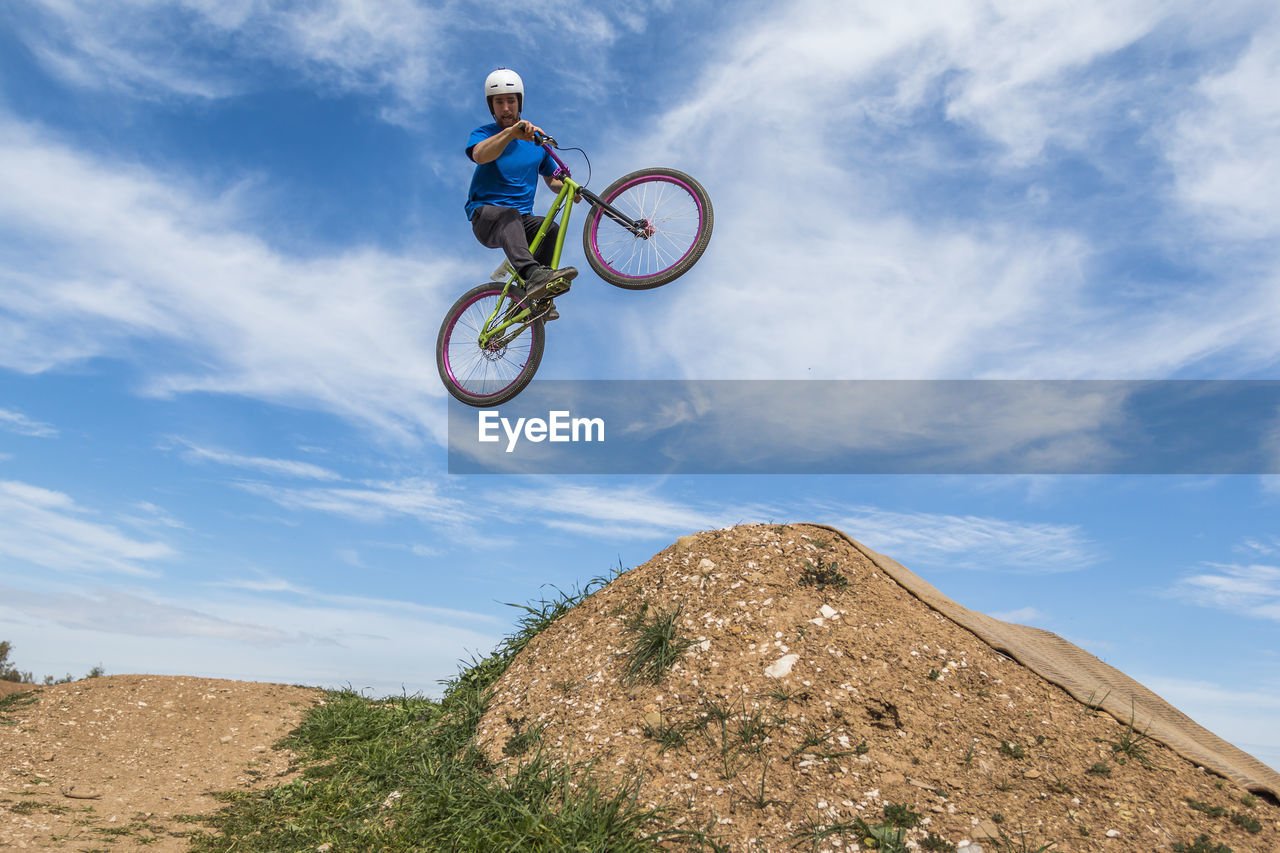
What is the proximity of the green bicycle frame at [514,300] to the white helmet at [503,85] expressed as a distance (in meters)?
0.94

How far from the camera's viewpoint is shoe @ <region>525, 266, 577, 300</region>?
7.47m

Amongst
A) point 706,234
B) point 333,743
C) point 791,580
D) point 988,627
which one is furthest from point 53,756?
point 988,627

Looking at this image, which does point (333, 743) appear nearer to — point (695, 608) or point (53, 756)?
point (53, 756)

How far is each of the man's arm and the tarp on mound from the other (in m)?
4.79

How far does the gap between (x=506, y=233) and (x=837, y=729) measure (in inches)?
214

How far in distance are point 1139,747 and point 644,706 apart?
12.0 feet

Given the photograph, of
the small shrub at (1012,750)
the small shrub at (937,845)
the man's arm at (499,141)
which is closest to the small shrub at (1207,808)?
the small shrub at (1012,750)

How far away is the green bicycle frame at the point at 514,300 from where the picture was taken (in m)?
8.01

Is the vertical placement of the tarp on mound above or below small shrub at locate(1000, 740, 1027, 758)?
above

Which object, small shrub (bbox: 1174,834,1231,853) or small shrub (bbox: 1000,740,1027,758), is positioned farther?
small shrub (bbox: 1000,740,1027,758)

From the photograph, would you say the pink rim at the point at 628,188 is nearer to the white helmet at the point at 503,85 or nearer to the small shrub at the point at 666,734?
the white helmet at the point at 503,85

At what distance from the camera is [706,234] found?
23.9 ft

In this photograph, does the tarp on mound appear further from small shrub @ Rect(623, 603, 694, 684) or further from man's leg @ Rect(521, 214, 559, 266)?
man's leg @ Rect(521, 214, 559, 266)

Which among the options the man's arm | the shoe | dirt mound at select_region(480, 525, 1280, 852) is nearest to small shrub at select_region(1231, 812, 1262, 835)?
dirt mound at select_region(480, 525, 1280, 852)
